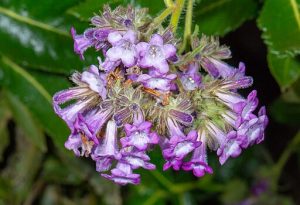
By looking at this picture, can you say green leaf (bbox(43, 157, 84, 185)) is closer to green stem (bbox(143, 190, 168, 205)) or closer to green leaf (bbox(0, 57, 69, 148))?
green stem (bbox(143, 190, 168, 205))

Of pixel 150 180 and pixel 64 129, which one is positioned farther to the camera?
pixel 150 180

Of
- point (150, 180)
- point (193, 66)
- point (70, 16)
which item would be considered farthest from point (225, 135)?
point (150, 180)

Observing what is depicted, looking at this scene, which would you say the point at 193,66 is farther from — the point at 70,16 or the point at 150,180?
the point at 150,180

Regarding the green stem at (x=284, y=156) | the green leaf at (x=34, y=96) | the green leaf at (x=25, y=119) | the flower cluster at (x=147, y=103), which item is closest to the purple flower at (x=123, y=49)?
the flower cluster at (x=147, y=103)

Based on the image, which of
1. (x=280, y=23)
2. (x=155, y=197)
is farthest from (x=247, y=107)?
(x=155, y=197)

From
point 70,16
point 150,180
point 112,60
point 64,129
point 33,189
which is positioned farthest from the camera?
point 33,189

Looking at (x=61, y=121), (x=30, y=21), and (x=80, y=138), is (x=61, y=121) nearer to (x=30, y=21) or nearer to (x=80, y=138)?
(x=30, y=21)

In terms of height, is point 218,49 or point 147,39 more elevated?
point 147,39
